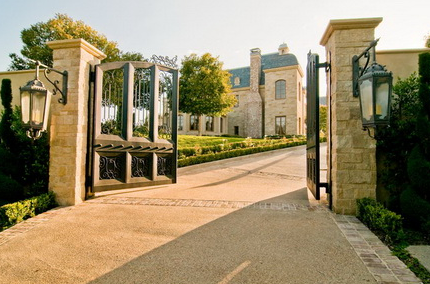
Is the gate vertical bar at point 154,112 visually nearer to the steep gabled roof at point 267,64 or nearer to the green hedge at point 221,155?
the green hedge at point 221,155

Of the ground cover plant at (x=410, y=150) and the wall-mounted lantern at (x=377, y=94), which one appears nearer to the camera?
the wall-mounted lantern at (x=377, y=94)

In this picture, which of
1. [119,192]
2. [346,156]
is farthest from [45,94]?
[346,156]

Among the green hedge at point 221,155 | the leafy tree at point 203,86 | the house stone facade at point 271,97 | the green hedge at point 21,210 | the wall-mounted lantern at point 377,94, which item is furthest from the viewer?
the house stone facade at point 271,97

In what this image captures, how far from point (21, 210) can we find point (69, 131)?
1.63 m

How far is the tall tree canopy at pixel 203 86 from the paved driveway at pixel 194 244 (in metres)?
18.3

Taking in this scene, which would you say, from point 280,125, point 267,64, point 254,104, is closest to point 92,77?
point 280,125

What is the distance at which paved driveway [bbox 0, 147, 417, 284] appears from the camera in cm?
248

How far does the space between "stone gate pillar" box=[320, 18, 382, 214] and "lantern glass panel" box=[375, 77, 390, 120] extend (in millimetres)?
740

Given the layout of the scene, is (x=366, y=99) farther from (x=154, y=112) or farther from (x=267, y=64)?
(x=267, y=64)

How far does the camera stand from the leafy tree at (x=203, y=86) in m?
23.0

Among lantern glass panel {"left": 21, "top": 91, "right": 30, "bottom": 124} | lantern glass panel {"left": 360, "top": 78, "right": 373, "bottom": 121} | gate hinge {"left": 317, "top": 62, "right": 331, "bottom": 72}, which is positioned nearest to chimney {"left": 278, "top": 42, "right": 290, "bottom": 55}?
gate hinge {"left": 317, "top": 62, "right": 331, "bottom": 72}

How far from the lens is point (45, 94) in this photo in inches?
175

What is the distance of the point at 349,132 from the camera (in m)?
4.38

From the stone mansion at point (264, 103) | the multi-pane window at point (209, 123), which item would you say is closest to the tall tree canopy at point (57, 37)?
the stone mansion at point (264, 103)
